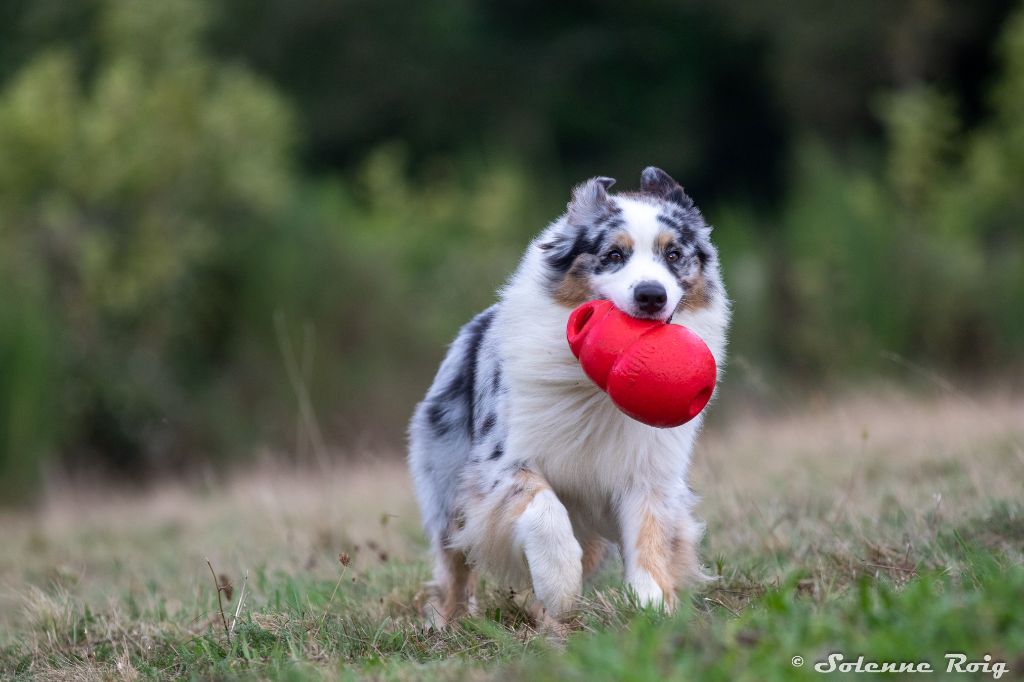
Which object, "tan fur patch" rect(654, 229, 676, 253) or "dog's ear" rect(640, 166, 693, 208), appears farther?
"dog's ear" rect(640, 166, 693, 208)

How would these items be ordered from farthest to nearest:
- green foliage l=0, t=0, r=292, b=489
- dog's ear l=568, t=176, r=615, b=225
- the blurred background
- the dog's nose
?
green foliage l=0, t=0, r=292, b=489 → the blurred background → dog's ear l=568, t=176, r=615, b=225 → the dog's nose

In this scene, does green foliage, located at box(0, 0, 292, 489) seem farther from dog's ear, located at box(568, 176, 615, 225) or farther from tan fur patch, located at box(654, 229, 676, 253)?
tan fur patch, located at box(654, 229, 676, 253)

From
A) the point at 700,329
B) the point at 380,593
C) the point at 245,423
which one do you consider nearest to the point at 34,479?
the point at 245,423

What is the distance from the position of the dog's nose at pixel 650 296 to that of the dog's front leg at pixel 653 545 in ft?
2.63

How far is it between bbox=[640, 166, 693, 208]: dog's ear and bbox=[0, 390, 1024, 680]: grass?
5.26 feet

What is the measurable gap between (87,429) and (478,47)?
56.8ft

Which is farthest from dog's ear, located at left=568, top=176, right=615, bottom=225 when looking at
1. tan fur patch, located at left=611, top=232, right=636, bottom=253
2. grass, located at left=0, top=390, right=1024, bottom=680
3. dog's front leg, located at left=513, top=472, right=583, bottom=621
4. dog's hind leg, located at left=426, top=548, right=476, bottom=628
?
dog's hind leg, located at left=426, top=548, right=476, bottom=628

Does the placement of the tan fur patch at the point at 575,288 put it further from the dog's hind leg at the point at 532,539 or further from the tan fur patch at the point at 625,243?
the dog's hind leg at the point at 532,539

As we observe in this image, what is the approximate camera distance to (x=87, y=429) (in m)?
15.9

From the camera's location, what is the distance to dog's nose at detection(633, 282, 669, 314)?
180 inches

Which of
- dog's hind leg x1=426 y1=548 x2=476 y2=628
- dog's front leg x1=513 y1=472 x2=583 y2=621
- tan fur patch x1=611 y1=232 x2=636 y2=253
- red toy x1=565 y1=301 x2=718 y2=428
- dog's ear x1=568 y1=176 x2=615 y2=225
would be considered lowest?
dog's hind leg x1=426 y1=548 x2=476 y2=628

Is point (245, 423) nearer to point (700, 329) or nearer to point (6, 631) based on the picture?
point (6, 631)

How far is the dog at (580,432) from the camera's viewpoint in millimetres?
4699

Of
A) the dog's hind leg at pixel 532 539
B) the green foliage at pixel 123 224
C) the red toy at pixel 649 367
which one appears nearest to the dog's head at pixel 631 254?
the red toy at pixel 649 367
